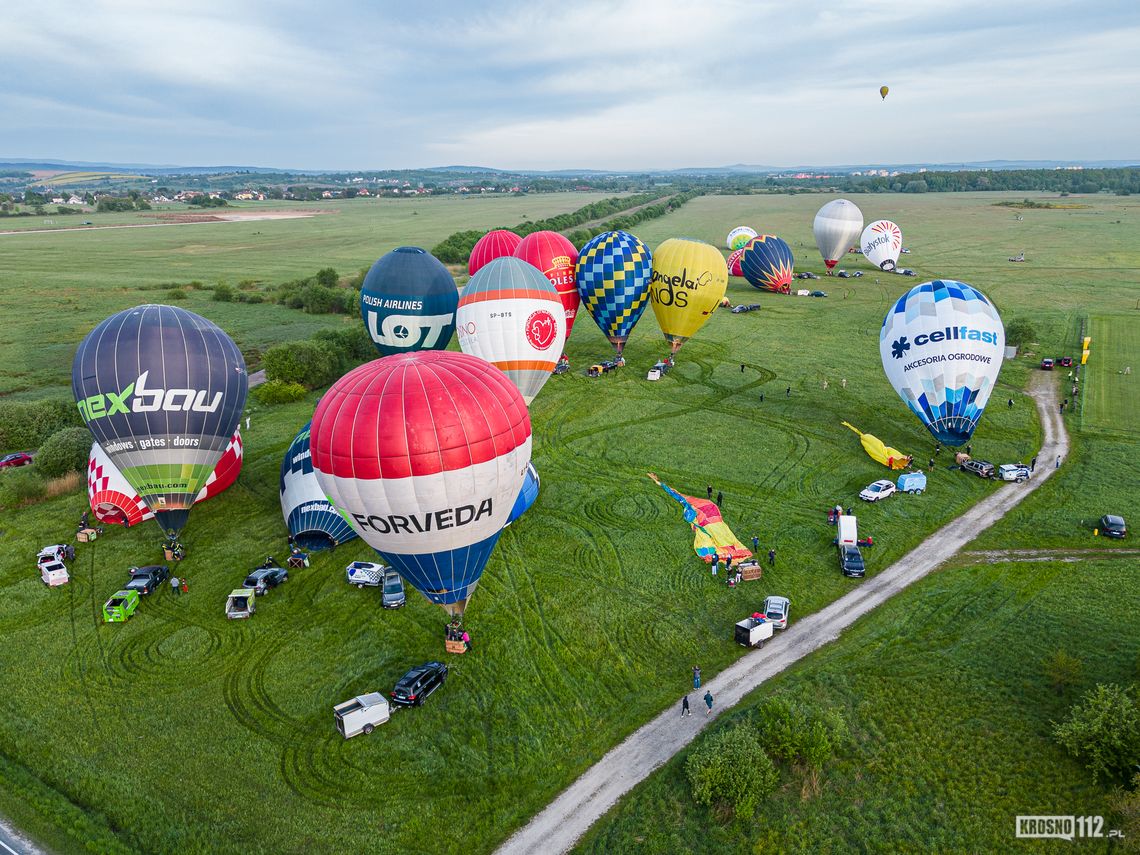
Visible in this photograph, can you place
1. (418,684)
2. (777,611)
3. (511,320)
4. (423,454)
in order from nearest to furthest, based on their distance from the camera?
(423,454) < (418,684) < (777,611) < (511,320)

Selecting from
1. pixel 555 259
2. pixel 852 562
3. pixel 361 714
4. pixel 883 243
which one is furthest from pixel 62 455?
pixel 883 243

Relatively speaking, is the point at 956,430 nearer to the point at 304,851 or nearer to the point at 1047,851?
the point at 1047,851

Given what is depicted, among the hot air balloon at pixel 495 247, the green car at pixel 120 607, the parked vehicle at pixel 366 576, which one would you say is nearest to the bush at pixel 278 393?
the hot air balloon at pixel 495 247

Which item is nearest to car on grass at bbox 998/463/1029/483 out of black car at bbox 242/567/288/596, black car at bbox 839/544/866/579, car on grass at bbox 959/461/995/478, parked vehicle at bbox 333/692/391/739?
car on grass at bbox 959/461/995/478

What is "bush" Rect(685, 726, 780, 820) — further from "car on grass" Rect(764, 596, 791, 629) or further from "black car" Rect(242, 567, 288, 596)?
"black car" Rect(242, 567, 288, 596)

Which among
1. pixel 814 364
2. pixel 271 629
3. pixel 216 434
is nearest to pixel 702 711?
pixel 271 629

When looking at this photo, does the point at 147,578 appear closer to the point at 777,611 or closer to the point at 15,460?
the point at 15,460
